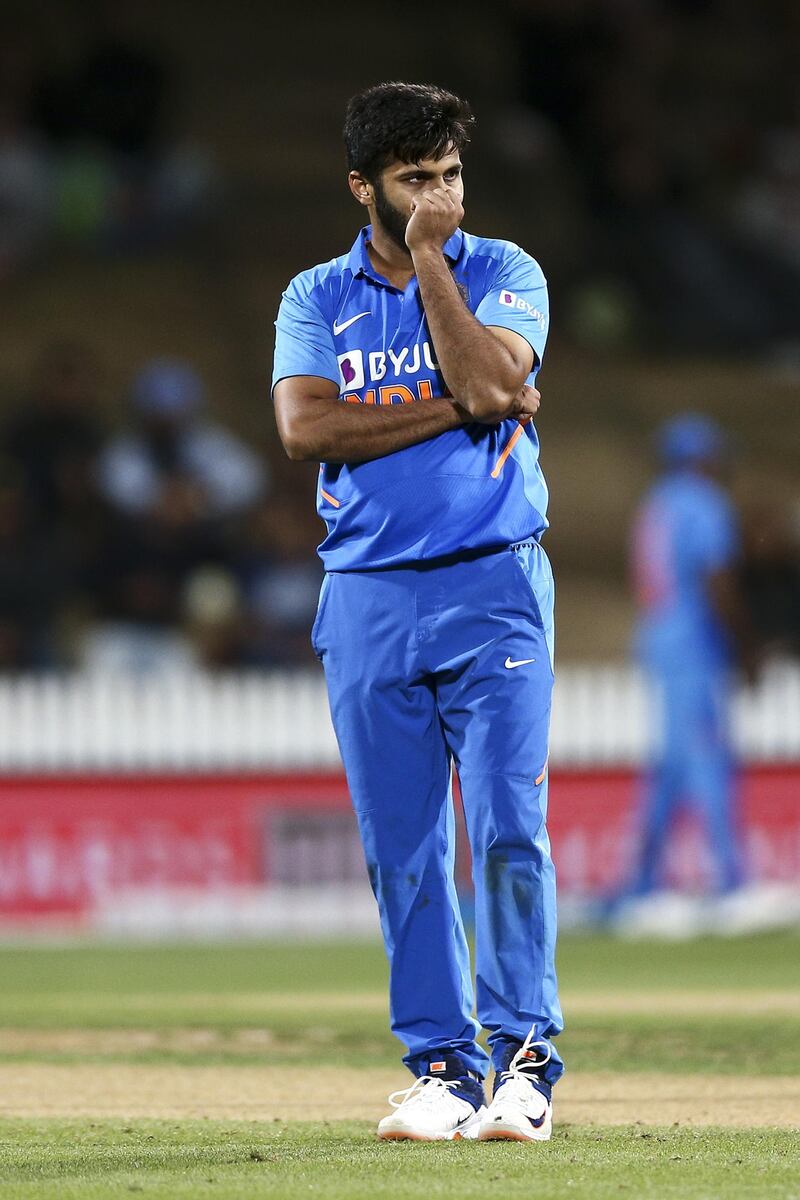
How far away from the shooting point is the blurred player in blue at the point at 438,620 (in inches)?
200

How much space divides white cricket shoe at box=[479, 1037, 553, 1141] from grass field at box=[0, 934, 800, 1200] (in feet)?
0.24

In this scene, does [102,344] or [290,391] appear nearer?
[290,391]

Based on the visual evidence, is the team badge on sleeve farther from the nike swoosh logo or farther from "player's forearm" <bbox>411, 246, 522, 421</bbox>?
the nike swoosh logo

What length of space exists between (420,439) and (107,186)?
18640mm

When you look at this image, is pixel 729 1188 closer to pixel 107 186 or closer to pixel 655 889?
pixel 655 889

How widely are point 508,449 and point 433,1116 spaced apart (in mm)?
1532

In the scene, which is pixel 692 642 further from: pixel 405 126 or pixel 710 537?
pixel 405 126

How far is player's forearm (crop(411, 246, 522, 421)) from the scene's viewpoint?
5.05 metres

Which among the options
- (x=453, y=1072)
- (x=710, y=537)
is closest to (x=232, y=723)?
(x=710, y=537)

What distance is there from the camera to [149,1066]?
7043 mm

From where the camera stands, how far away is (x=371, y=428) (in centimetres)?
512

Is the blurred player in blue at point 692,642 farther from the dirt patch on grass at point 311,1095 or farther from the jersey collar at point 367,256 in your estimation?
the jersey collar at point 367,256

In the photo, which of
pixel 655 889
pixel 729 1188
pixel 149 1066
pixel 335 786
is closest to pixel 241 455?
pixel 335 786

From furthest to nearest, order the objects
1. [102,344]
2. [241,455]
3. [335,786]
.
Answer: [102,344]
[241,455]
[335,786]
